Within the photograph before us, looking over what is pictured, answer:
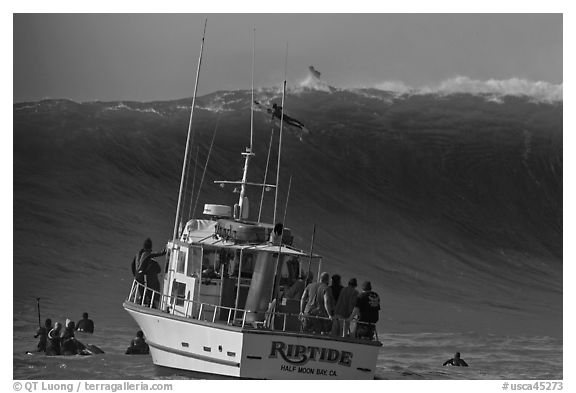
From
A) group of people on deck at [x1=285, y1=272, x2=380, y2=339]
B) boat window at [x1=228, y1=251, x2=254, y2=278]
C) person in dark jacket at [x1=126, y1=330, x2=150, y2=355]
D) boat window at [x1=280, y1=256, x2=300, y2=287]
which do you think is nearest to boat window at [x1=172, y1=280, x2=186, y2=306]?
boat window at [x1=228, y1=251, x2=254, y2=278]

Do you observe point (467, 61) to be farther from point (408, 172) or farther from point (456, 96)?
point (408, 172)

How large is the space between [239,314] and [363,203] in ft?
103

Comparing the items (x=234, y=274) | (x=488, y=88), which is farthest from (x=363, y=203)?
(x=234, y=274)

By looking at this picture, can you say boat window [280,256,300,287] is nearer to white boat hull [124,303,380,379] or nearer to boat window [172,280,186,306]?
boat window [172,280,186,306]

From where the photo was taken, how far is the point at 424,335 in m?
36.4

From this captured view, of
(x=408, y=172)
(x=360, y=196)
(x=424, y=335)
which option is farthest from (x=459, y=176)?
(x=424, y=335)

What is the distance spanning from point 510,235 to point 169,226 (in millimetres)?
17065

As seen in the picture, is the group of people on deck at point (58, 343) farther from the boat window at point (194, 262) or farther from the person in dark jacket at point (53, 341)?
the boat window at point (194, 262)

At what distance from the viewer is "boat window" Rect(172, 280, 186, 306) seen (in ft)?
79.2

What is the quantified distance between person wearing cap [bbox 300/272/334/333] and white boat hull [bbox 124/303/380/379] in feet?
1.57

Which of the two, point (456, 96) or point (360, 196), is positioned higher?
point (456, 96)

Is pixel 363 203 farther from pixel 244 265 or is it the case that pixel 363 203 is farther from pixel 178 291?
pixel 244 265

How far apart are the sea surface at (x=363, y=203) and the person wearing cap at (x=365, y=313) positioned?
666 cm

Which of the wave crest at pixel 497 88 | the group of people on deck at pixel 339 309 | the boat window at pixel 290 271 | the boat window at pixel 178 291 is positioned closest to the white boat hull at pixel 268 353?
the group of people on deck at pixel 339 309
